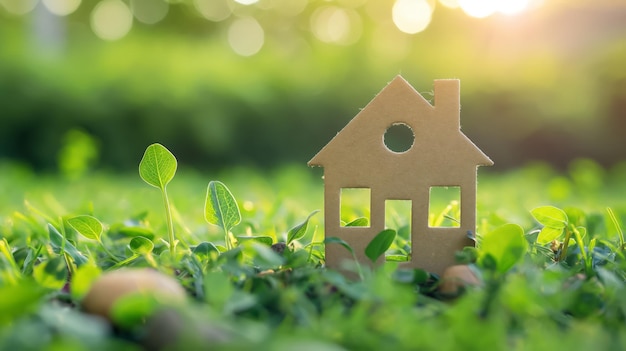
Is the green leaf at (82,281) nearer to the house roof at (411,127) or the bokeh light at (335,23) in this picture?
the house roof at (411,127)

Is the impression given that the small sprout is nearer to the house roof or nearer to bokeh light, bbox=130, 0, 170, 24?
the house roof

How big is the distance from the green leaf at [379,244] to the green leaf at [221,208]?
0.75ft

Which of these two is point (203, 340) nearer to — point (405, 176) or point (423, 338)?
point (423, 338)

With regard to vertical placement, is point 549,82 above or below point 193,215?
above

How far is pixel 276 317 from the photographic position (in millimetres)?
841

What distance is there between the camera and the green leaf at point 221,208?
1.10m

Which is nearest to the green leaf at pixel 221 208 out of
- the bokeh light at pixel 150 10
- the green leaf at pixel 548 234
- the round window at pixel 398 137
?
the green leaf at pixel 548 234

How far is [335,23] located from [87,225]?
630cm

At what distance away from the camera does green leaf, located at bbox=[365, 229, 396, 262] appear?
100 cm

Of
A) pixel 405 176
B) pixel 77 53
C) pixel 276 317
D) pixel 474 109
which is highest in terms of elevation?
pixel 77 53

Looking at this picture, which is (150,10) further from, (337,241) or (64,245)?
(337,241)

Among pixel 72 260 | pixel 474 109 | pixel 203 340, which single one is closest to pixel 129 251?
pixel 72 260

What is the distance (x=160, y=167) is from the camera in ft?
3.56

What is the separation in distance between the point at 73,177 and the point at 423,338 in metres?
2.80
